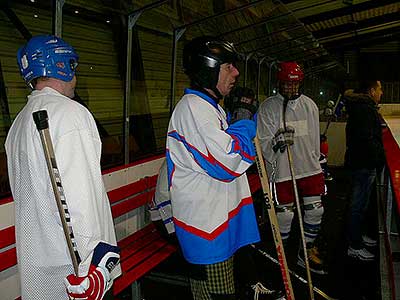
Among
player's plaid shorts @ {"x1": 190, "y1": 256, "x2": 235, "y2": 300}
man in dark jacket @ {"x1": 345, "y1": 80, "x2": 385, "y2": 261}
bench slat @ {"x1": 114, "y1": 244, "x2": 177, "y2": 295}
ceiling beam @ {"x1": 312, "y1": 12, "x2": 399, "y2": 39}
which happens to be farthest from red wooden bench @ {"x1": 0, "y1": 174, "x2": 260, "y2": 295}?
ceiling beam @ {"x1": 312, "y1": 12, "x2": 399, "y2": 39}

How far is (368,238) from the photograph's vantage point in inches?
170

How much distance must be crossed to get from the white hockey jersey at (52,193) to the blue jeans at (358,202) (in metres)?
2.88

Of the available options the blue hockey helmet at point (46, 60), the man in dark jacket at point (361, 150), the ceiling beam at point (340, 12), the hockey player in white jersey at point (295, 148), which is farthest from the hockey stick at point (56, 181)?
the ceiling beam at point (340, 12)

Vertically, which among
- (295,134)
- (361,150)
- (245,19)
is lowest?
(361,150)

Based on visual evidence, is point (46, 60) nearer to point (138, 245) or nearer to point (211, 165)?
point (211, 165)

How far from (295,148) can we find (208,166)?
1864mm

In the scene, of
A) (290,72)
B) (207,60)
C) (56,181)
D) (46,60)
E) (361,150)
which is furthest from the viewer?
(361,150)

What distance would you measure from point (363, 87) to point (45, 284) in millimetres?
3153

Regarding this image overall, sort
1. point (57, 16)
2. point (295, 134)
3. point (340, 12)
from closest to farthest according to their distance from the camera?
point (57, 16), point (295, 134), point (340, 12)

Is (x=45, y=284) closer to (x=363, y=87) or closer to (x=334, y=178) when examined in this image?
(x=363, y=87)

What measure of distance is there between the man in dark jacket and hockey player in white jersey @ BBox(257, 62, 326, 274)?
395 mm

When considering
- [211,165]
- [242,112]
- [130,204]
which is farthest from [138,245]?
[211,165]

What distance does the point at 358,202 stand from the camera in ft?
13.0

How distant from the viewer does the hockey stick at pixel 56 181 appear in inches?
50.2
